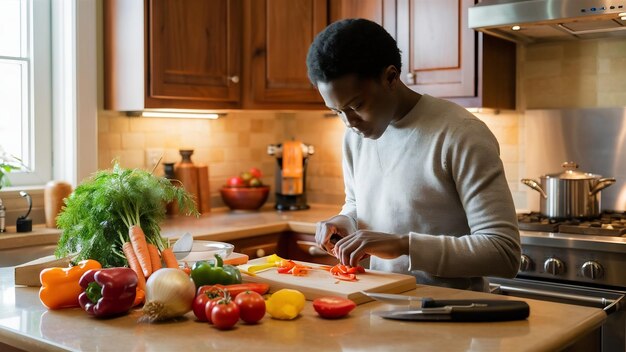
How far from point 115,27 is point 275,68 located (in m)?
0.78

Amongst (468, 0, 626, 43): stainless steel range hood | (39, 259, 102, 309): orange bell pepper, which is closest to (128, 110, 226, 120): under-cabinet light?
(468, 0, 626, 43): stainless steel range hood

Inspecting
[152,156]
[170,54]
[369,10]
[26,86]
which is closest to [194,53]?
[170,54]

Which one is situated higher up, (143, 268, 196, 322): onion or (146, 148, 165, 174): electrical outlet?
(146, 148, 165, 174): electrical outlet

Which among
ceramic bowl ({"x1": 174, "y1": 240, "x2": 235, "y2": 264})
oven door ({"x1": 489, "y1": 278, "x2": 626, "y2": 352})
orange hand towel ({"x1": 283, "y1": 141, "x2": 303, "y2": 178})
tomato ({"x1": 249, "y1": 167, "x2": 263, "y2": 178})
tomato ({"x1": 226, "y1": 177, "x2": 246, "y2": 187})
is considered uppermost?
orange hand towel ({"x1": 283, "y1": 141, "x2": 303, "y2": 178})

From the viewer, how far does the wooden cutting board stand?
68.3 inches

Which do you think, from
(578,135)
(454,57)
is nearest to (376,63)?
(454,57)

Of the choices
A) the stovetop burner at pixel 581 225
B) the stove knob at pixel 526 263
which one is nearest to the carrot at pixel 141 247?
the stove knob at pixel 526 263

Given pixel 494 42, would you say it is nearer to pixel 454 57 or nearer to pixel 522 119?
pixel 454 57

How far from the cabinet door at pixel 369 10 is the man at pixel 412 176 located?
1.54m

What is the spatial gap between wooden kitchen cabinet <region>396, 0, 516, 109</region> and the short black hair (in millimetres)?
1538

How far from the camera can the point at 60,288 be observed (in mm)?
1695

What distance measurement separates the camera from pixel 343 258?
1.86 meters

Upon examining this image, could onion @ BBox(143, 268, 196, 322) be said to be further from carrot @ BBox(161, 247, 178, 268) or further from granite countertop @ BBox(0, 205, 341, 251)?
granite countertop @ BBox(0, 205, 341, 251)

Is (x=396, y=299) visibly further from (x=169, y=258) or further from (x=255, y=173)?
(x=255, y=173)
